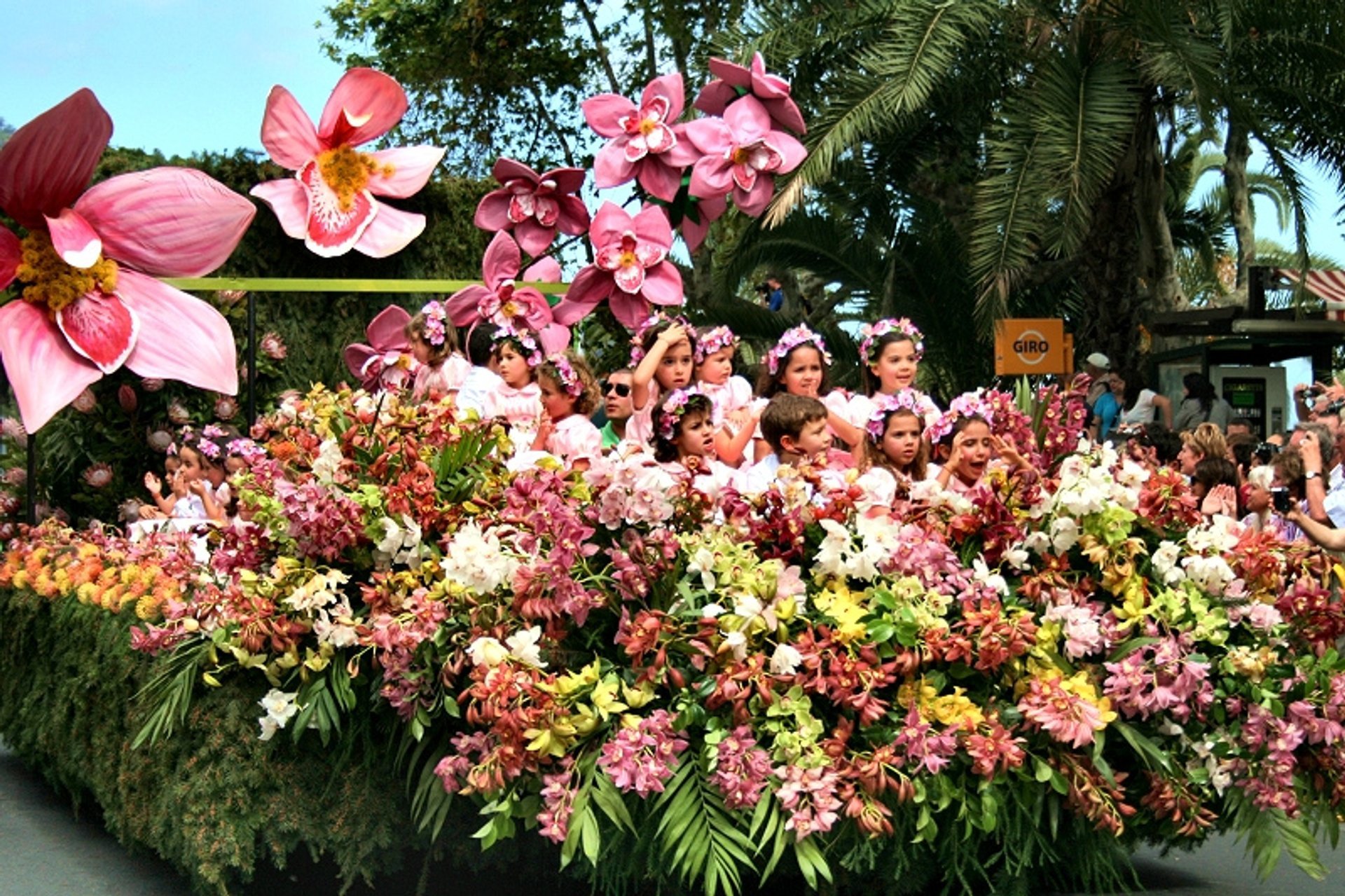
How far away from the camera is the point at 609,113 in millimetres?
8219

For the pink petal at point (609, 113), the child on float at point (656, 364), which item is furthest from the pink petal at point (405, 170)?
the child on float at point (656, 364)

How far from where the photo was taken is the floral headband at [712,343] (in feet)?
26.8

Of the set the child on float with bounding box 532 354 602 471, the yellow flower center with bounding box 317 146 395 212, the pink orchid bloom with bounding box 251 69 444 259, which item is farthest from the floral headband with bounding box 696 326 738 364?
the yellow flower center with bounding box 317 146 395 212

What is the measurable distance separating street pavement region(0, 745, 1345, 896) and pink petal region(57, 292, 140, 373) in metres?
2.19

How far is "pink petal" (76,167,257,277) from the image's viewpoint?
5070 mm

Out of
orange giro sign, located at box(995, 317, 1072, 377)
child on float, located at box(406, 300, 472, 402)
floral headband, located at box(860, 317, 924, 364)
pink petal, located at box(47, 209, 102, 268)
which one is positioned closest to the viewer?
pink petal, located at box(47, 209, 102, 268)

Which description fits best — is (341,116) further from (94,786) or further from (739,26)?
(739,26)

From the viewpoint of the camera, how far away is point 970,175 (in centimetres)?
1697

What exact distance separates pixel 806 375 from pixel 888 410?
0.87 m

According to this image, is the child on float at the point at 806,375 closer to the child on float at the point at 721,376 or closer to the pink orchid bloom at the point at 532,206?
the child on float at the point at 721,376

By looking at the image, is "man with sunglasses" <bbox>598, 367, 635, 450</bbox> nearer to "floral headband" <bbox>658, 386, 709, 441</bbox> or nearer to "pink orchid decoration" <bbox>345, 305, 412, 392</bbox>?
"pink orchid decoration" <bbox>345, 305, 412, 392</bbox>

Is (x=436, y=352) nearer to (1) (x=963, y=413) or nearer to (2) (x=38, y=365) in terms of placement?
(1) (x=963, y=413)

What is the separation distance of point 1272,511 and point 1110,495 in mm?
3677

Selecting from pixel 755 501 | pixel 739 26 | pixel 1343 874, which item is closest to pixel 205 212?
pixel 755 501
